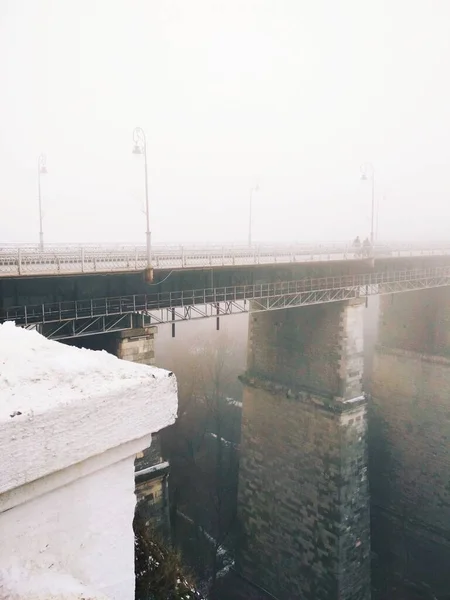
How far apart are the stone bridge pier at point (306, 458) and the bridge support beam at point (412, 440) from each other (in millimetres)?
5271

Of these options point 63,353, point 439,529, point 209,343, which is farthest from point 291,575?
point 209,343

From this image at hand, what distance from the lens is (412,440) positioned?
22391 millimetres

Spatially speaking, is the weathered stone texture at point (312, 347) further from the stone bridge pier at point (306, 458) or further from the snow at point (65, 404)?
the snow at point (65, 404)

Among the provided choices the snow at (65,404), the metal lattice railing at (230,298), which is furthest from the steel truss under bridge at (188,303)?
the snow at (65,404)

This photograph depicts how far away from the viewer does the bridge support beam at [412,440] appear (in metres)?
20.8

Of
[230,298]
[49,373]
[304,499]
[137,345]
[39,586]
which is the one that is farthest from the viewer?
[304,499]

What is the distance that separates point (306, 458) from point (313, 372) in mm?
3092

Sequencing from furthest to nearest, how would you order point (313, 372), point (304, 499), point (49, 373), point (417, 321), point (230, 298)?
point (417, 321)
point (313, 372)
point (304, 499)
point (230, 298)
point (49, 373)

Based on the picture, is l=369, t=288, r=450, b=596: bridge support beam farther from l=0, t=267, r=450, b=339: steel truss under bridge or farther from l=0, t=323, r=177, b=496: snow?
l=0, t=323, r=177, b=496: snow

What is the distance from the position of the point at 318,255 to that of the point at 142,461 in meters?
9.55

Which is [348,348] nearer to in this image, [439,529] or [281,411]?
[281,411]

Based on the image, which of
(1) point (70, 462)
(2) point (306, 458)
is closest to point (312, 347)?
(2) point (306, 458)

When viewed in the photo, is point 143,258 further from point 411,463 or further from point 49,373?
point 411,463

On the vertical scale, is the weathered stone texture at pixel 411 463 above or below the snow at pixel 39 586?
below
